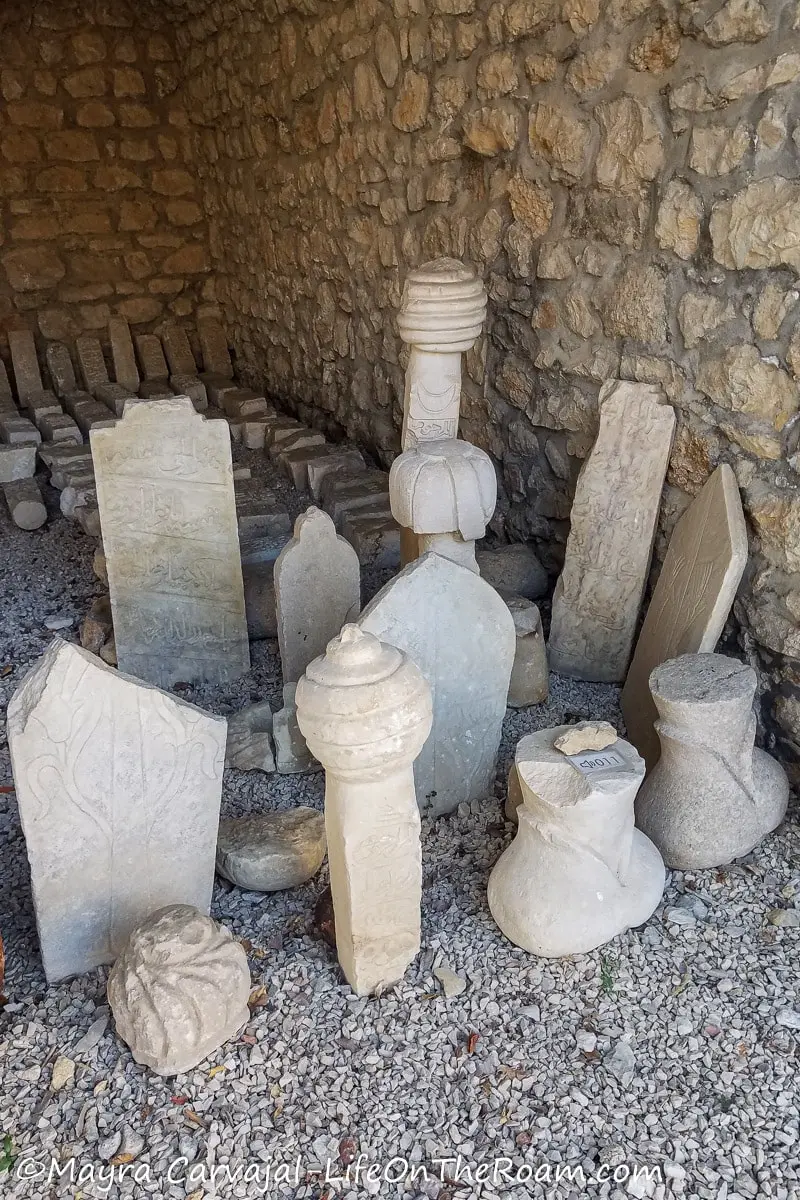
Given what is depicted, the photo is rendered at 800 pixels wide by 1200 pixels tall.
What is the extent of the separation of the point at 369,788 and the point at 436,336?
5.43 feet

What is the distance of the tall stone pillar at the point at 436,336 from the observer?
10.2 ft

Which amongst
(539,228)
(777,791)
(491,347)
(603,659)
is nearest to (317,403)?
(491,347)

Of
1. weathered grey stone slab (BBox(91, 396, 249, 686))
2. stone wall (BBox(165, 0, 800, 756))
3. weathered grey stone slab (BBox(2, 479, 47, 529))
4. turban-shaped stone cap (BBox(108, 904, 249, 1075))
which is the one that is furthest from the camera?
weathered grey stone slab (BBox(2, 479, 47, 529))

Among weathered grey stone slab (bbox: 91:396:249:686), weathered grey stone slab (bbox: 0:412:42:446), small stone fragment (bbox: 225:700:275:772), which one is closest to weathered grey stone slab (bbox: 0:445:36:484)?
weathered grey stone slab (bbox: 0:412:42:446)

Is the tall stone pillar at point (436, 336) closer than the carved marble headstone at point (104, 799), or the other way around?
the carved marble headstone at point (104, 799)

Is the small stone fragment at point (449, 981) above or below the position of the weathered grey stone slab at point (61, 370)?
below

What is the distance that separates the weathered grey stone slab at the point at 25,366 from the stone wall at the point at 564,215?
1986mm

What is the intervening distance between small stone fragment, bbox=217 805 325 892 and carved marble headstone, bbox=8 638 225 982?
0.40 feet

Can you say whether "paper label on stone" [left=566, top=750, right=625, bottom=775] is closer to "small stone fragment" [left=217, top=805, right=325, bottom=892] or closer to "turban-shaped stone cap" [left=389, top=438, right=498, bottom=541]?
"small stone fragment" [left=217, top=805, right=325, bottom=892]

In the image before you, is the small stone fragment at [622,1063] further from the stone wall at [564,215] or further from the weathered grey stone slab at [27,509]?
the weathered grey stone slab at [27,509]

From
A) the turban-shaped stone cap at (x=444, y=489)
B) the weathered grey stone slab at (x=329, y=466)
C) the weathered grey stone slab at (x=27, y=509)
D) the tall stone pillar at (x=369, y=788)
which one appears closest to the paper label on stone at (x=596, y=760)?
the tall stone pillar at (x=369, y=788)

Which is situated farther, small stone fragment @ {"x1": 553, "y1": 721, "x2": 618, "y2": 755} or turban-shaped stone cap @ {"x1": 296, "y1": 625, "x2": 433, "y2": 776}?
small stone fragment @ {"x1": 553, "y1": 721, "x2": 618, "y2": 755}

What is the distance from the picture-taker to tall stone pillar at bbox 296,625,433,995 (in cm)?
190

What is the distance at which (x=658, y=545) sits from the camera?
10.4 feet
